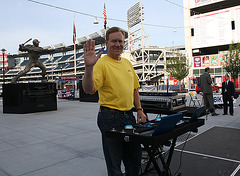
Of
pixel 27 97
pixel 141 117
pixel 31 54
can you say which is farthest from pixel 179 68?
pixel 141 117

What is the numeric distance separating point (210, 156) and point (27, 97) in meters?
9.39

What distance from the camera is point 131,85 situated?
1991 mm

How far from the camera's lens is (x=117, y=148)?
1807 millimetres

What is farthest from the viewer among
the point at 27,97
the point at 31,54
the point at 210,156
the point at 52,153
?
the point at 31,54

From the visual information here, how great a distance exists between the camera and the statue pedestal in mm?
10117

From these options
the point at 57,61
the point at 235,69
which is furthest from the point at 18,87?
the point at 57,61

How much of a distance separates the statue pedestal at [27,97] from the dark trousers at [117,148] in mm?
9509

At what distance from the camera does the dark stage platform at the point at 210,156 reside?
284 cm

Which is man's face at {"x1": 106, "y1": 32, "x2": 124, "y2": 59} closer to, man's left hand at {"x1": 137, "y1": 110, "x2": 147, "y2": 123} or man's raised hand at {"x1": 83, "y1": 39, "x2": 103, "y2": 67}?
man's raised hand at {"x1": 83, "y1": 39, "x2": 103, "y2": 67}

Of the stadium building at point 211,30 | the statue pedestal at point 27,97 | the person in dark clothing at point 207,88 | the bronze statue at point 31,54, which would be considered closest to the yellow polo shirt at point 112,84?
the person in dark clothing at point 207,88

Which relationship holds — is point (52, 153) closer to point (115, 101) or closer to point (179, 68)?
point (115, 101)

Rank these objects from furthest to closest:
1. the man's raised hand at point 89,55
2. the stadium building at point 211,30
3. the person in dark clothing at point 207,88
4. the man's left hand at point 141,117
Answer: the stadium building at point 211,30
the person in dark clothing at point 207,88
the man's left hand at point 141,117
the man's raised hand at point 89,55

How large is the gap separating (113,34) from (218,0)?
4731 cm

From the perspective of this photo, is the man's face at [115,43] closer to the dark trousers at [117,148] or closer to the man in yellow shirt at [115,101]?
the man in yellow shirt at [115,101]
